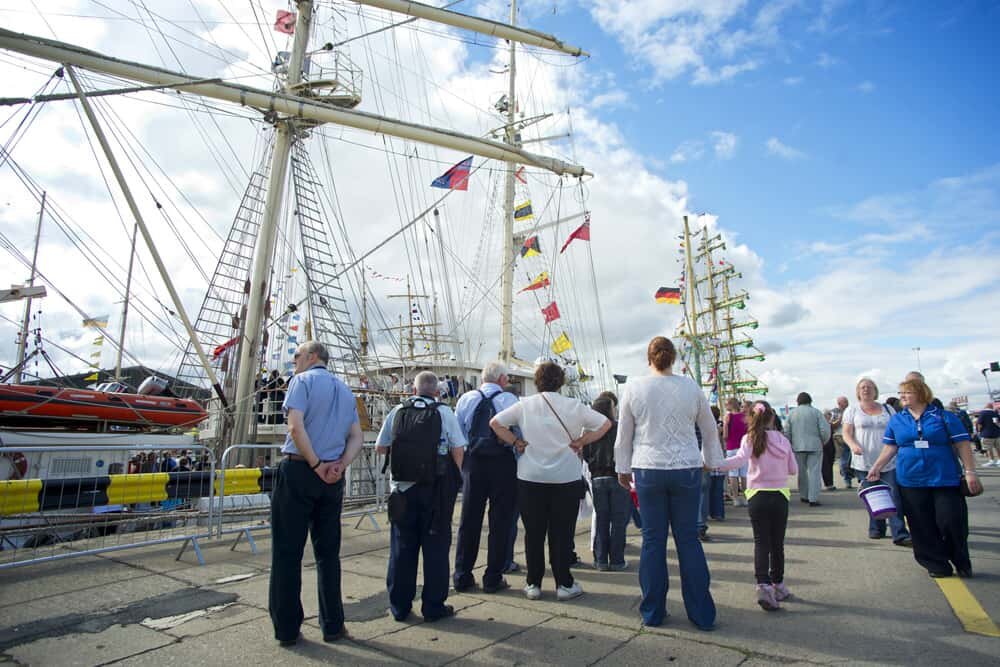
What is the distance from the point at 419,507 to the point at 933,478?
12.9 ft

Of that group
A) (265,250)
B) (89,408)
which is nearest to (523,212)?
(265,250)

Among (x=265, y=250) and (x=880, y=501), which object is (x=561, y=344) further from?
(x=880, y=501)

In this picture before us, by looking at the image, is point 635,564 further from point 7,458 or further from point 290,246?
point 290,246

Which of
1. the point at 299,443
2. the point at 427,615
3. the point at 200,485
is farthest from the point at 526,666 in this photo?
the point at 200,485

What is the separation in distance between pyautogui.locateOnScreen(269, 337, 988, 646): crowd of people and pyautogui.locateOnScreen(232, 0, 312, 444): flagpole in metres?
8.81

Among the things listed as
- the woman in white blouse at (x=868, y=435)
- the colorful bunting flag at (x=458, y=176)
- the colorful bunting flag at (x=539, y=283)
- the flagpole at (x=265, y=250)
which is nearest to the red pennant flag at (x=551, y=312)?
the colorful bunting flag at (x=539, y=283)

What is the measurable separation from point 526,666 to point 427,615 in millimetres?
916

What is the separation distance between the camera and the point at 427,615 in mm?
3527

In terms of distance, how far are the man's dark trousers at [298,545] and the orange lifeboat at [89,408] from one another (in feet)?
27.7

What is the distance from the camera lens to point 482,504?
14.4ft

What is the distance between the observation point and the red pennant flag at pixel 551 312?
26156mm

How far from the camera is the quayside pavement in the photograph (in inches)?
115

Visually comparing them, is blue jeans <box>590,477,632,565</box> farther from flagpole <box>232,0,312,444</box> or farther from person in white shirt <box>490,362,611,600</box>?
flagpole <box>232,0,312,444</box>

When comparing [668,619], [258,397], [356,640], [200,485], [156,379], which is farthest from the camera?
[258,397]
